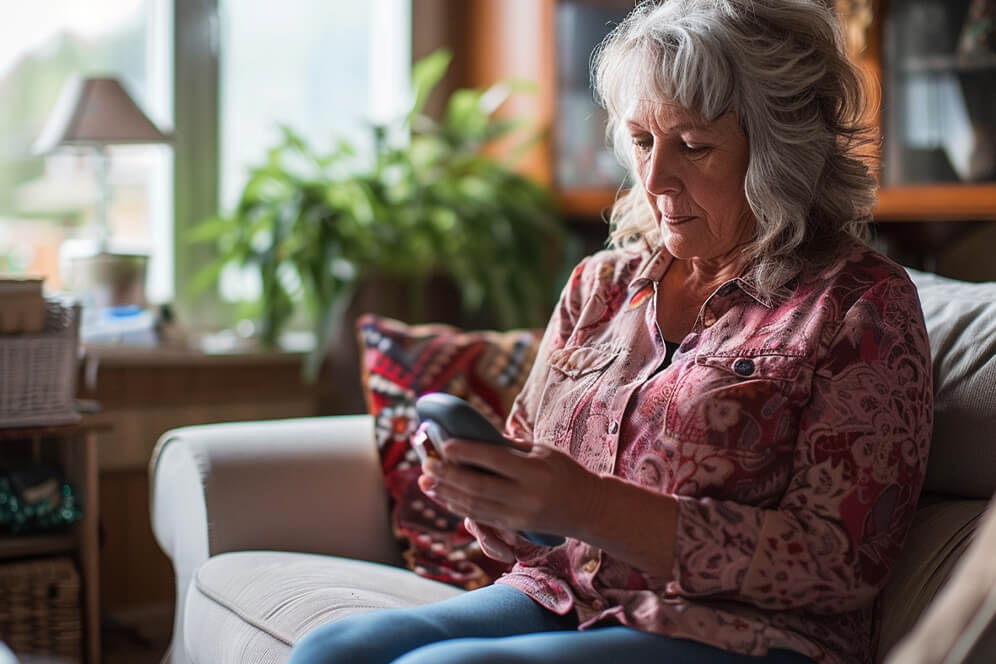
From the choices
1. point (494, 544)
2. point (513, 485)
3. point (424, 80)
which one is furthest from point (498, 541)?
point (424, 80)

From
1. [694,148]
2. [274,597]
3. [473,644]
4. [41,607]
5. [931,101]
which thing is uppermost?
[931,101]

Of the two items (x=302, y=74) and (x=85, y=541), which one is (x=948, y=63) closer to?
(x=302, y=74)

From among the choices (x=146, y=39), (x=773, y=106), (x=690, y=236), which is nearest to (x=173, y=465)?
(x=690, y=236)

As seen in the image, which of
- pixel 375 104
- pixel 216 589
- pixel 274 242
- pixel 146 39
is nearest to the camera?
pixel 216 589

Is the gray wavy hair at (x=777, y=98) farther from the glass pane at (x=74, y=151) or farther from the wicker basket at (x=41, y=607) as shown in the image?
the glass pane at (x=74, y=151)

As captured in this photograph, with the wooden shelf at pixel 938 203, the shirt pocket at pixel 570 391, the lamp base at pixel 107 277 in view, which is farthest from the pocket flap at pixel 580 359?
the lamp base at pixel 107 277

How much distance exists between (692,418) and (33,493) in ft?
4.40

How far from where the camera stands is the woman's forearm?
1104 millimetres

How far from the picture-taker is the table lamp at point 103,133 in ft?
7.93

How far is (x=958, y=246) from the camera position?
2.44m

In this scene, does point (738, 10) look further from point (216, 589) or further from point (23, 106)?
point (23, 106)

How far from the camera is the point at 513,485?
1.06 m

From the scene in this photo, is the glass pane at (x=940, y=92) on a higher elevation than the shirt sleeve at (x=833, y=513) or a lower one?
higher

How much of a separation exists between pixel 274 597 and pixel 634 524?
0.59m
